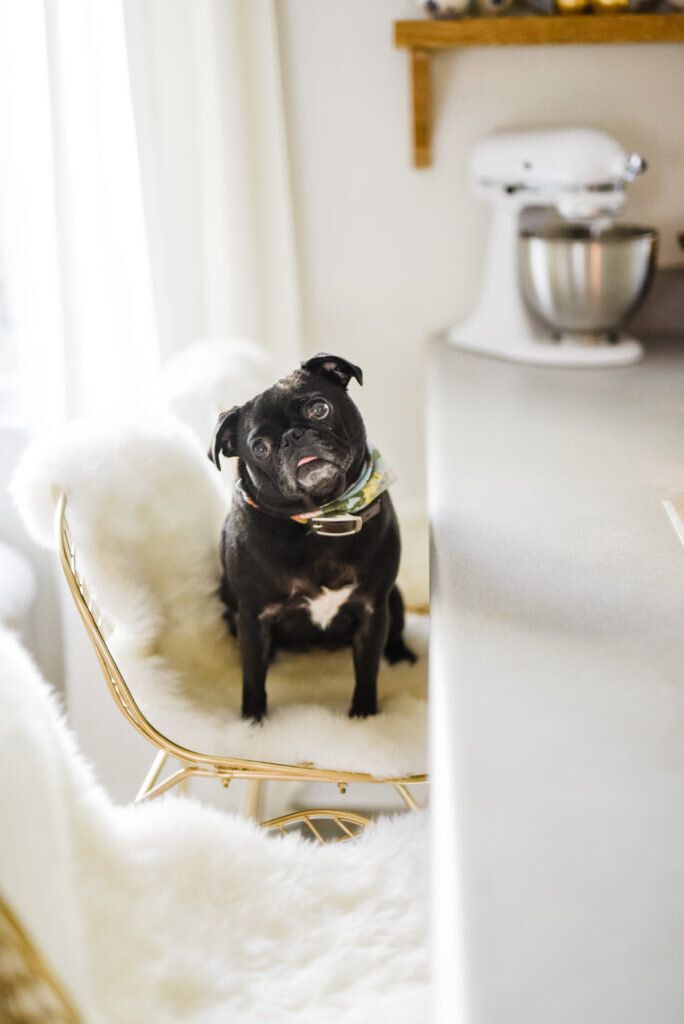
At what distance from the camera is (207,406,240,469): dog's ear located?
36.2 inches

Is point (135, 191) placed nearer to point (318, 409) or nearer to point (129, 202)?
point (129, 202)

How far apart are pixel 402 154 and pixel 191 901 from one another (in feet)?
4.63

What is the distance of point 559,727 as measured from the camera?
0.63 m

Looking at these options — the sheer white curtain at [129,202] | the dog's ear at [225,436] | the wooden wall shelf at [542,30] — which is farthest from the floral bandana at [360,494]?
the wooden wall shelf at [542,30]

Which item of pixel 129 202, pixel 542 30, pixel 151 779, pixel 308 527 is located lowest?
pixel 151 779

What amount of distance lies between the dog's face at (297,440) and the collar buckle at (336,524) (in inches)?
0.7

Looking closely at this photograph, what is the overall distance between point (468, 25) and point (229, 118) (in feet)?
1.43

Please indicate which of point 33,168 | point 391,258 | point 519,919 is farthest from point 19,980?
point 391,258

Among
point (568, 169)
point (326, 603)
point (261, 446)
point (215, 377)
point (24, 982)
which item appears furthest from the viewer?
point (568, 169)

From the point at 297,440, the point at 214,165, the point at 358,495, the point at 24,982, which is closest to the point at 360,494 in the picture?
the point at 358,495

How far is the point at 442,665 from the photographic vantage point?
72 centimetres

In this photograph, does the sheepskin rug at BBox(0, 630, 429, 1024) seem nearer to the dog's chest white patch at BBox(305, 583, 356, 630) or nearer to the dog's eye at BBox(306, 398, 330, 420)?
the dog's chest white patch at BBox(305, 583, 356, 630)

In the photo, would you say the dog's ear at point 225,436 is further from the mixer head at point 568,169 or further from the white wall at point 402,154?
the white wall at point 402,154

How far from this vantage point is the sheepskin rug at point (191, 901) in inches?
23.7
